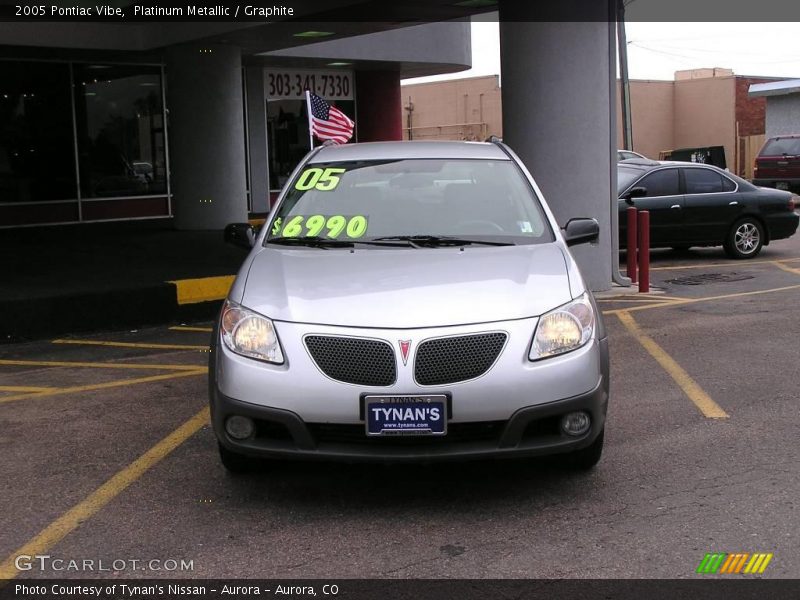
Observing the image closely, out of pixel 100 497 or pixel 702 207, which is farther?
pixel 702 207

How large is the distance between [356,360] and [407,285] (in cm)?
54

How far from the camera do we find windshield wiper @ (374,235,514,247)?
5.48 metres

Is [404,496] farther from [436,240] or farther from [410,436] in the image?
[436,240]

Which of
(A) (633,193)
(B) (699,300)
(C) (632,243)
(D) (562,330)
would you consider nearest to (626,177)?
(A) (633,193)

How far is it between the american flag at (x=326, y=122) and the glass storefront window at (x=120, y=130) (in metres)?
6.82

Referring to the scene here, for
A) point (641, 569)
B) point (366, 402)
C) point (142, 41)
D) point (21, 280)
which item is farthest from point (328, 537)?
point (142, 41)

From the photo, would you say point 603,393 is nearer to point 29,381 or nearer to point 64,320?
point 29,381

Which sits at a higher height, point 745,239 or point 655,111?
point 655,111

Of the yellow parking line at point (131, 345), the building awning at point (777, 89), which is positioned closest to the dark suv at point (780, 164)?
the building awning at point (777, 89)

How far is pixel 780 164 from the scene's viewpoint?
1126 inches

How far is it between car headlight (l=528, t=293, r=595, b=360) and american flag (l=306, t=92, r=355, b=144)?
931cm

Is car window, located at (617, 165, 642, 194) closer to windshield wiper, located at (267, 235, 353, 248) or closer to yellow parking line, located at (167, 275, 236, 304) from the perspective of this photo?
yellow parking line, located at (167, 275, 236, 304)

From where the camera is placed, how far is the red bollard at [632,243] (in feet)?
40.4
